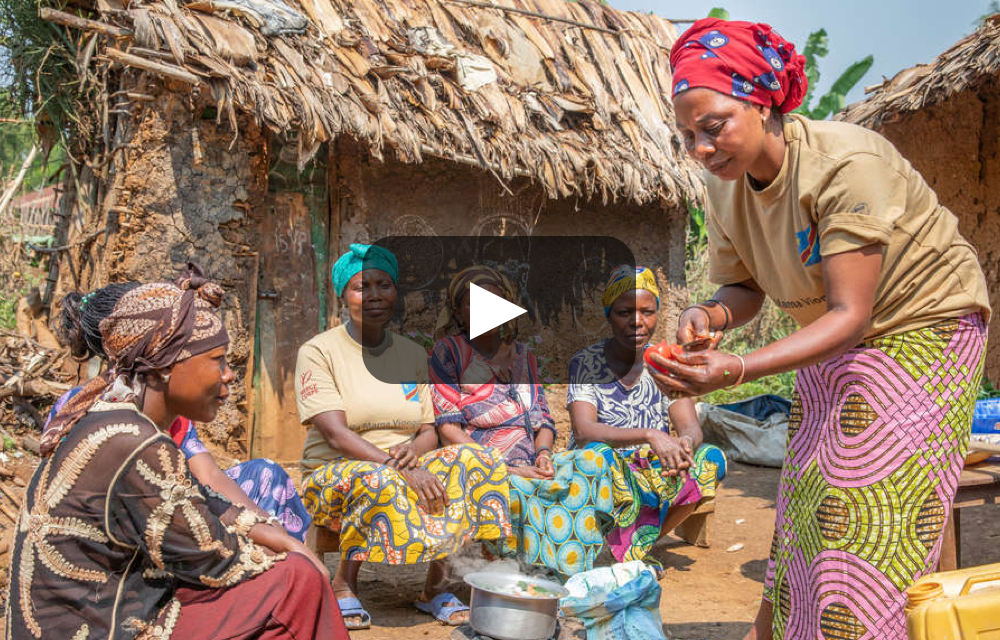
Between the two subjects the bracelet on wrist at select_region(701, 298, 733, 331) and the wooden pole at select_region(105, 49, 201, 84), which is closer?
the bracelet on wrist at select_region(701, 298, 733, 331)

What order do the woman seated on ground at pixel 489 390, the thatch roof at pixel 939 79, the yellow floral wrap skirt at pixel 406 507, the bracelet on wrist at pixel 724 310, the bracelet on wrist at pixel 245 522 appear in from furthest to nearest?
the thatch roof at pixel 939 79
the woman seated on ground at pixel 489 390
the yellow floral wrap skirt at pixel 406 507
the bracelet on wrist at pixel 724 310
the bracelet on wrist at pixel 245 522

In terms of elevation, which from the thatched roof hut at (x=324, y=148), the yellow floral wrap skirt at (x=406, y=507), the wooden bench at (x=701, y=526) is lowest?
the wooden bench at (x=701, y=526)

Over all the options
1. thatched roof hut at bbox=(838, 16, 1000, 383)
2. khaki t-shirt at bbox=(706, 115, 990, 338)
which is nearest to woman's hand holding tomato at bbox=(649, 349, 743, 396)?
khaki t-shirt at bbox=(706, 115, 990, 338)

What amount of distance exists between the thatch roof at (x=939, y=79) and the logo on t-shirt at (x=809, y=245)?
14.8 feet

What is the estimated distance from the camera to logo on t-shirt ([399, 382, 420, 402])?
383cm

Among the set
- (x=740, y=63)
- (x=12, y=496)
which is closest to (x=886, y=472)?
(x=740, y=63)

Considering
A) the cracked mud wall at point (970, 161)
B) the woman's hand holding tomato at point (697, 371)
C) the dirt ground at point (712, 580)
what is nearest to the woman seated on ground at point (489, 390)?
the dirt ground at point (712, 580)

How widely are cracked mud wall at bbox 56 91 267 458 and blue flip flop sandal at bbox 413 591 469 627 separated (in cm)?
231

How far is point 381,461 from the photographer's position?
347cm

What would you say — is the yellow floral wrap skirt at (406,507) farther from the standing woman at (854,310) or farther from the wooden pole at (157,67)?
the wooden pole at (157,67)

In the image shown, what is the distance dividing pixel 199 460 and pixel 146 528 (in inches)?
39.1

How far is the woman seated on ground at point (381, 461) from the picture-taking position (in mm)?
3264

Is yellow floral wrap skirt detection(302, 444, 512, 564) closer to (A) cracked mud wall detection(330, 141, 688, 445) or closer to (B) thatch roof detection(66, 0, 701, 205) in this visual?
(B) thatch roof detection(66, 0, 701, 205)
